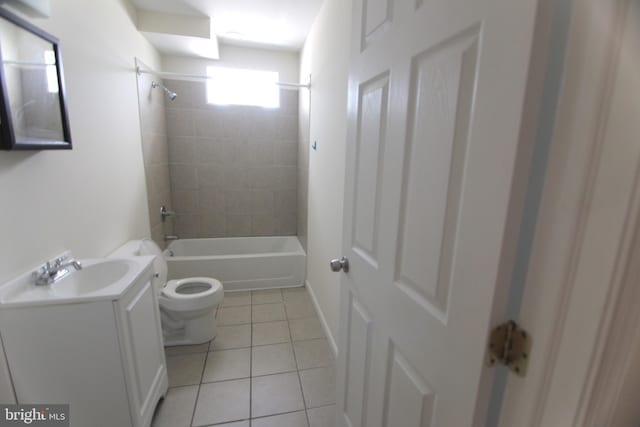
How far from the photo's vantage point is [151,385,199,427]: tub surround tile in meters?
1.54

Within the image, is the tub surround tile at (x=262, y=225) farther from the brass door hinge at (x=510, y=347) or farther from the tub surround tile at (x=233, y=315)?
the brass door hinge at (x=510, y=347)

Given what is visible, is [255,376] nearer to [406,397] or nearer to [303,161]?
→ [406,397]

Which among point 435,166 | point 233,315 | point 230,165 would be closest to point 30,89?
point 435,166

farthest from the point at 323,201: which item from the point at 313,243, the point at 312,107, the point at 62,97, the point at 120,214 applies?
the point at 62,97

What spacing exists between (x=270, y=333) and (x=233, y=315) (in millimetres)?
459

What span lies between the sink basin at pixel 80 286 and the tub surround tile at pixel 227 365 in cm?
90

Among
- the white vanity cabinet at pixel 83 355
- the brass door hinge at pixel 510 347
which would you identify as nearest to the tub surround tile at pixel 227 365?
the white vanity cabinet at pixel 83 355

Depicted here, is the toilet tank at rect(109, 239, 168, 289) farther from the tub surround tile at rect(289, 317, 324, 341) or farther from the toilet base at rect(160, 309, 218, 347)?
the tub surround tile at rect(289, 317, 324, 341)

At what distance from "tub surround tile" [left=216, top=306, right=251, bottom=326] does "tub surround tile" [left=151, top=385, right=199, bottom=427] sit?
707 millimetres

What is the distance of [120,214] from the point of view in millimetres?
2057

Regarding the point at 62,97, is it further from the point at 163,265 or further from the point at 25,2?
the point at 163,265

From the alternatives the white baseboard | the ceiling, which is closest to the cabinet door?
the white baseboard

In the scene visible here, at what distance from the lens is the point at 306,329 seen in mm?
2377

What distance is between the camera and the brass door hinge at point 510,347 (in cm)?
51
